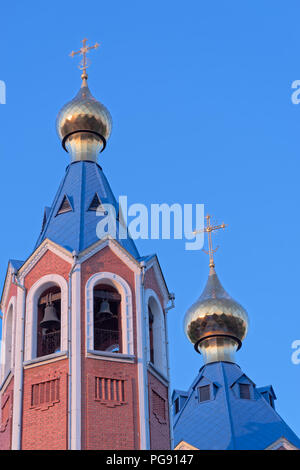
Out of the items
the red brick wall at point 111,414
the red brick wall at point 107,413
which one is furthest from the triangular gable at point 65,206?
the red brick wall at point 111,414

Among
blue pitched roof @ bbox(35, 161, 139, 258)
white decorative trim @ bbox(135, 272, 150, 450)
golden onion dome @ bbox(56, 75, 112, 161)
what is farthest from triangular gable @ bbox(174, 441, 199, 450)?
golden onion dome @ bbox(56, 75, 112, 161)

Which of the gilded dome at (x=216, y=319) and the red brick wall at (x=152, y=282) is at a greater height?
the gilded dome at (x=216, y=319)

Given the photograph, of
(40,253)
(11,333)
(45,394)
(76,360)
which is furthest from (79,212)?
(45,394)

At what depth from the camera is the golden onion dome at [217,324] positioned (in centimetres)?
3261

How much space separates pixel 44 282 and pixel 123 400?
124 inches

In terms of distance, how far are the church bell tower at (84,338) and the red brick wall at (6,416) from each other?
0.08 feet

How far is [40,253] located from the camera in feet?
80.0

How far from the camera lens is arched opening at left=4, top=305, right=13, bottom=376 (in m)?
23.5

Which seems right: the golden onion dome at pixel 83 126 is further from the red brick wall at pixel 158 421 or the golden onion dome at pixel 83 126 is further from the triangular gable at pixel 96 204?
the red brick wall at pixel 158 421

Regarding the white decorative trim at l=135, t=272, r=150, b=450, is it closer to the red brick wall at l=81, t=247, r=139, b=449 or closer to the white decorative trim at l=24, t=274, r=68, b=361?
the red brick wall at l=81, t=247, r=139, b=449

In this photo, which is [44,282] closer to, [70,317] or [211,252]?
[70,317]

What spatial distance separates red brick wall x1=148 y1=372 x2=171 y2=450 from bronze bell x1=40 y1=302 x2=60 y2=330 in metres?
2.18

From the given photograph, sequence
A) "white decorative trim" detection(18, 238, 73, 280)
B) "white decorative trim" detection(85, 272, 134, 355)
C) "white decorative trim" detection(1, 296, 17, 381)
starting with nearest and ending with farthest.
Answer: "white decorative trim" detection(85, 272, 134, 355)
"white decorative trim" detection(1, 296, 17, 381)
"white decorative trim" detection(18, 238, 73, 280)

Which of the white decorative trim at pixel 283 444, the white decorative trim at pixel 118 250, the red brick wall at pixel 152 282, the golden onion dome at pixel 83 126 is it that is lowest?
the white decorative trim at pixel 283 444
